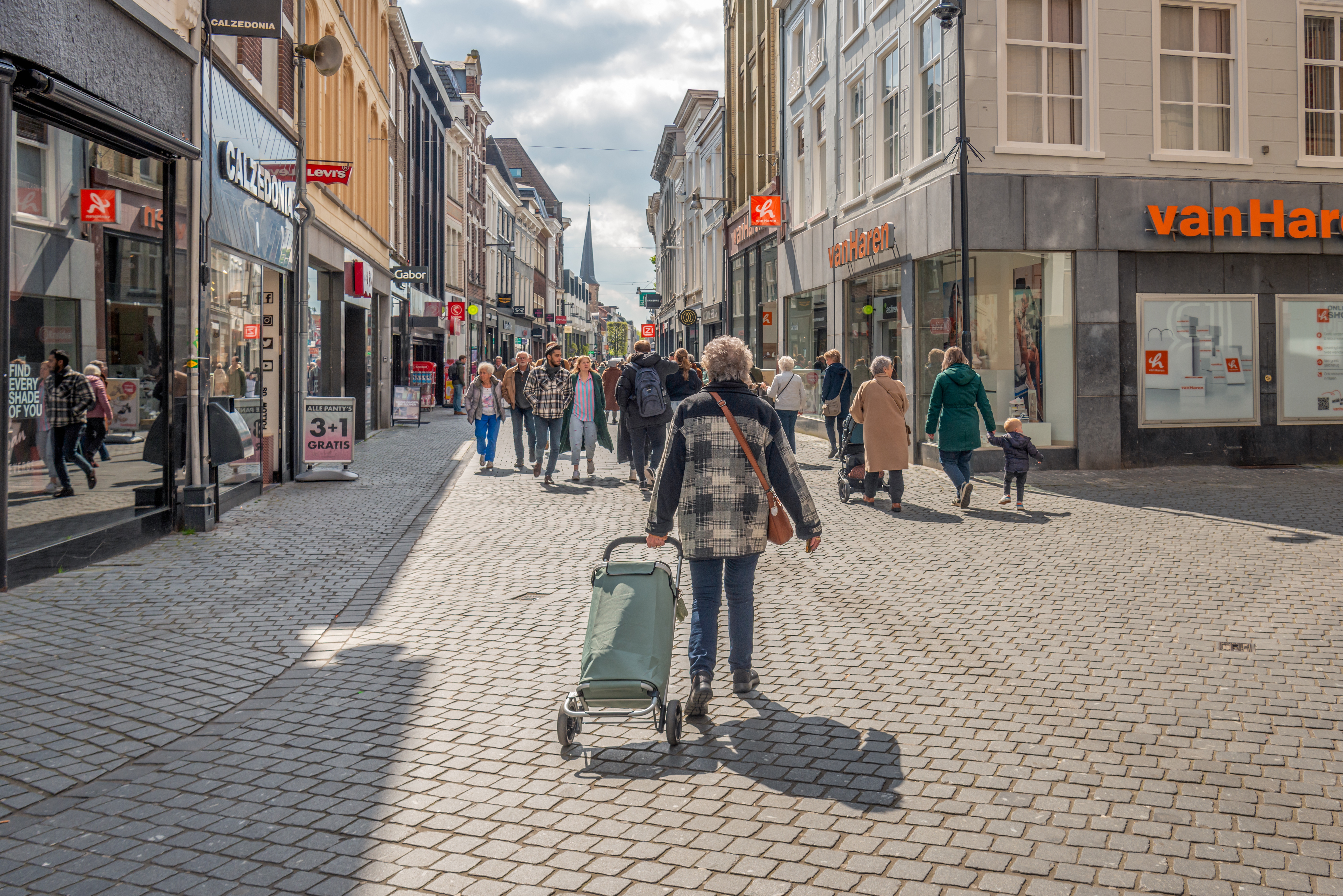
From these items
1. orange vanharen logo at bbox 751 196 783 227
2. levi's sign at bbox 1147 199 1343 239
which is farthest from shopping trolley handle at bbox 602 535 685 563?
orange vanharen logo at bbox 751 196 783 227

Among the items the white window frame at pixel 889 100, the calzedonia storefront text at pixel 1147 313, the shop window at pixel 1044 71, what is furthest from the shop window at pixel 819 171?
the shop window at pixel 1044 71

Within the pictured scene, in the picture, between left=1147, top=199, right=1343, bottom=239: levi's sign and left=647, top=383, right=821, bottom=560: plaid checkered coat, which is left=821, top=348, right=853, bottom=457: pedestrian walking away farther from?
left=647, top=383, right=821, bottom=560: plaid checkered coat

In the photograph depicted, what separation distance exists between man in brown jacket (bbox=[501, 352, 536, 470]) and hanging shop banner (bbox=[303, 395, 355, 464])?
2312 millimetres

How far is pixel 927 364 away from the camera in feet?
58.6

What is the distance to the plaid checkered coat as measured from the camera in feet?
16.7

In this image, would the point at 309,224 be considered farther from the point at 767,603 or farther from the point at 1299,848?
the point at 1299,848

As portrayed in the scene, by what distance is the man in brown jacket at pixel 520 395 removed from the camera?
16281mm

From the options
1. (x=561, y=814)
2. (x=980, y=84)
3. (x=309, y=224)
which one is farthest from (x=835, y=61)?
(x=561, y=814)

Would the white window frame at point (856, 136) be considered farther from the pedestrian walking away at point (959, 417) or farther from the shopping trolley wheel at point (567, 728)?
the shopping trolley wheel at point (567, 728)

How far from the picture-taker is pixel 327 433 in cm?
1536

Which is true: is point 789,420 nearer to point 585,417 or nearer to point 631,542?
point 585,417

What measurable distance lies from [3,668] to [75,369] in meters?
3.57

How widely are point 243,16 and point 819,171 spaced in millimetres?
15418

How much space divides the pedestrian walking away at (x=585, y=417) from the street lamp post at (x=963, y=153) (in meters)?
5.21
